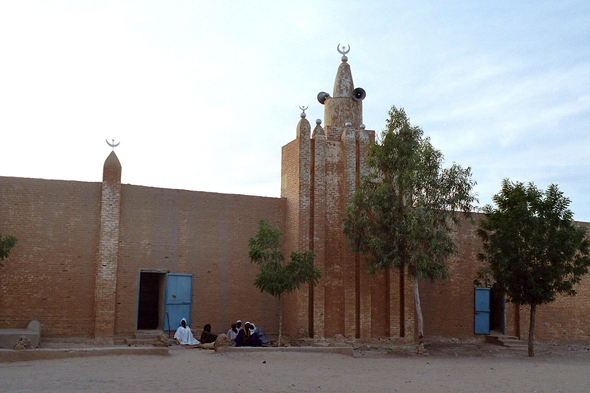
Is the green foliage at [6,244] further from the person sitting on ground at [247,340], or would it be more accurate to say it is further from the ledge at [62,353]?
the person sitting on ground at [247,340]

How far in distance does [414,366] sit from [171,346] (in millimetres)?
6836

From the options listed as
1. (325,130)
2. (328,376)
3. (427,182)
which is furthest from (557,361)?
(325,130)

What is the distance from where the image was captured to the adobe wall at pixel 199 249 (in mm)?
17781

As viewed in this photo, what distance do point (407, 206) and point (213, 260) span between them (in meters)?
6.30

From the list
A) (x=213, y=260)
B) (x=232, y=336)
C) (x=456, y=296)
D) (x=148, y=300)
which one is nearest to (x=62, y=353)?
(x=232, y=336)

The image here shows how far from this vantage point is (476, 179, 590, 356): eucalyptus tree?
1781 cm

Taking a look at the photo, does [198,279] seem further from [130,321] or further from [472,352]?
[472,352]

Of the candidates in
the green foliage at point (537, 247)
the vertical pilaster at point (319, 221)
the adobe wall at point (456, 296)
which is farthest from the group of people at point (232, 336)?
the green foliage at point (537, 247)

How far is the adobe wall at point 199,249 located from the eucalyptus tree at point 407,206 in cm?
335

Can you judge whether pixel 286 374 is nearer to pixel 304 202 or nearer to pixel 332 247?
pixel 332 247

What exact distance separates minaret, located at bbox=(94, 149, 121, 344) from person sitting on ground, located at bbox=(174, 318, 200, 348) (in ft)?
6.07

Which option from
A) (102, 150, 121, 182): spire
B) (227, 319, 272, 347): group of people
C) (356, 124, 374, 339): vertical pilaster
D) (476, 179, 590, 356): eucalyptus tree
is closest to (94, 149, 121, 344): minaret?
(102, 150, 121, 182): spire

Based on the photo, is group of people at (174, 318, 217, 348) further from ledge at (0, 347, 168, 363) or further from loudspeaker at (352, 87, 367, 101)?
loudspeaker at (352, 87, 367, 101)

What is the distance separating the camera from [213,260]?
61.8 ft
